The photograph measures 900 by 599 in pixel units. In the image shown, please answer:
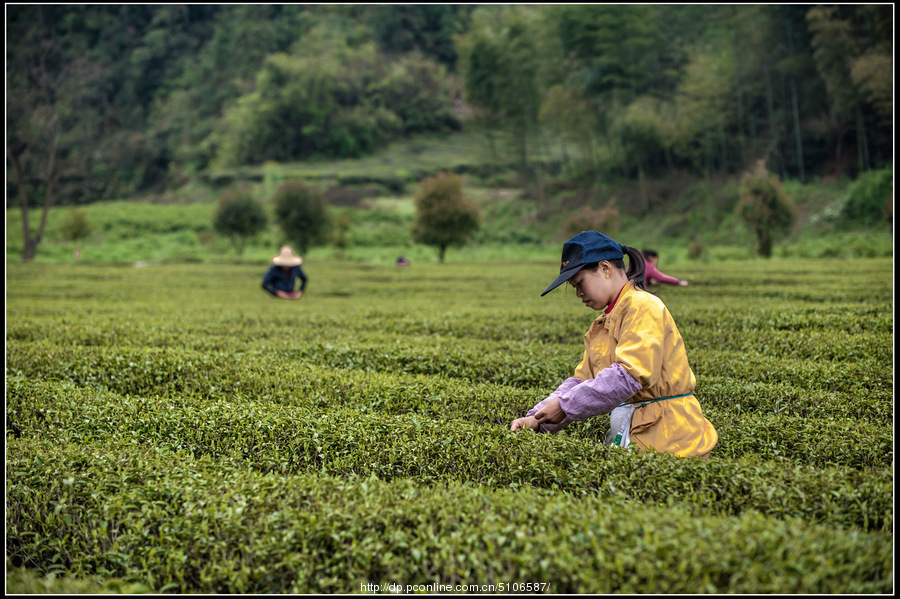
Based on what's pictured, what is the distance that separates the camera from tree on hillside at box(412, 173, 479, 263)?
33812mm

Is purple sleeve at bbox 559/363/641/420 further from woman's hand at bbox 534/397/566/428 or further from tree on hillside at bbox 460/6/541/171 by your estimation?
tree on hillside at bbox 460/6/541/171

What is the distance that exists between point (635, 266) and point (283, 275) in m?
12.4

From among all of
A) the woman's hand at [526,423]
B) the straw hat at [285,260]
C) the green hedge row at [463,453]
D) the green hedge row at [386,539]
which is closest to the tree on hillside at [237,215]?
the straw hat at [285,260]

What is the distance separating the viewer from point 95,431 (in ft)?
16.1

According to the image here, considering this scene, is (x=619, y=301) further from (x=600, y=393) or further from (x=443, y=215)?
(x=443, y=215)

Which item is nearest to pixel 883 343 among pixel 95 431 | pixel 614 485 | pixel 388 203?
pixel 614 485

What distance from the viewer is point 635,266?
3836mm

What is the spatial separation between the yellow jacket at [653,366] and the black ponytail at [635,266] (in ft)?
0.21

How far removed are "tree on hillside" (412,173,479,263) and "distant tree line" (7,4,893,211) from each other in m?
17.5

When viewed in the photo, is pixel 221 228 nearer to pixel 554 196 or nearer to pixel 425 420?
pixel 554 196

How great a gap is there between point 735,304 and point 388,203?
179 ft

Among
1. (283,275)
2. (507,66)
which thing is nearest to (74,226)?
(283,275)

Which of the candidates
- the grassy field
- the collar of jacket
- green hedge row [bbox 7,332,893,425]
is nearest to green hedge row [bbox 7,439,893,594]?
the grassy field

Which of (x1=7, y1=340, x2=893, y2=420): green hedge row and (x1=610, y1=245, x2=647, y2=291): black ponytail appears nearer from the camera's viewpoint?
(x1=610, y1=245, x2=647, y2=291): black ponytail
